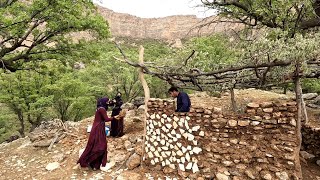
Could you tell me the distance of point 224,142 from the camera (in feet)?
17.7

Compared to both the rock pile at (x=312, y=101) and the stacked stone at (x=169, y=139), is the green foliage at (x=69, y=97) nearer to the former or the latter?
the stacked stone at (x=169, y=139)

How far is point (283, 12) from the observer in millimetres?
6672

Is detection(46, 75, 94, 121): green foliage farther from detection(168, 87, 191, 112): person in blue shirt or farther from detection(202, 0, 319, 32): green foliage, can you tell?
detection(168, 87, 191, 112): person in blue shirt

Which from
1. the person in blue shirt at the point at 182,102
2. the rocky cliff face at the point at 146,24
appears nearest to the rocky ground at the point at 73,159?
the person in blue shirt at the point at 182,102

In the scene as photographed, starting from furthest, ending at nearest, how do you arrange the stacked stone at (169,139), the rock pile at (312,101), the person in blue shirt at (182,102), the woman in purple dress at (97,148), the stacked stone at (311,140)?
1. the rock pile at (312,101)
2. the stacked stone at (311,140)
3. the woman in purple dress at (97,148)
4. the person in blue shirt at (182,102)
5. the stacked stone at (169,139)

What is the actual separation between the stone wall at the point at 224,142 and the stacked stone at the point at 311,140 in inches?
93.9

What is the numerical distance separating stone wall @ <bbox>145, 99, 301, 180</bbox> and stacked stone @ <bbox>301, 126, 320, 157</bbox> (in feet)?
7.83

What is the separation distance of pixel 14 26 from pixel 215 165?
6.60 meters

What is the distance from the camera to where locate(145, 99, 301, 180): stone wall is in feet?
16.1

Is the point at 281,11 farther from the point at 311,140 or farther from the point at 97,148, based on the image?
the point at 97,148

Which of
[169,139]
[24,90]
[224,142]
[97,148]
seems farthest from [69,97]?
[224,142]

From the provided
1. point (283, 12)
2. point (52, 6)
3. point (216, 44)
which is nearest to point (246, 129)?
point (283, 12)

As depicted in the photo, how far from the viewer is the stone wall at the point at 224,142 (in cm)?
491

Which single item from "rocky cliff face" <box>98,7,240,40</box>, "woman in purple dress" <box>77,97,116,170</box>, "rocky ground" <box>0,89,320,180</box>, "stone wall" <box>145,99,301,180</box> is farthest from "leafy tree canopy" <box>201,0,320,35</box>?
"rocky cliff face" <box>98,7,240,40</box>
